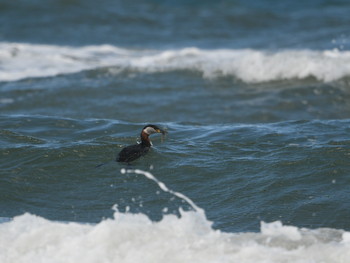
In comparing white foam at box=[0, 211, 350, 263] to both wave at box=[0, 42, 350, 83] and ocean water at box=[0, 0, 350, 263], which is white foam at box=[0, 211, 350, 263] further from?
wave at box=[0, 42, 350, 83]

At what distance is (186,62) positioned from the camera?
54.6ft

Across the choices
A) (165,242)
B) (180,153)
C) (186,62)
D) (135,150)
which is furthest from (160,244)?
(186,62)

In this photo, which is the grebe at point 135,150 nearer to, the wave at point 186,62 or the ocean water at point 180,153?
the ocean water at point 180,153

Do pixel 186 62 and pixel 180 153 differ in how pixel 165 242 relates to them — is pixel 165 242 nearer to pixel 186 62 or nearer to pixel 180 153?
pixel 180 153

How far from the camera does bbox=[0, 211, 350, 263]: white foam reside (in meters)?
5.53

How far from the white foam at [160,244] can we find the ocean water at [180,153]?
0.05ft

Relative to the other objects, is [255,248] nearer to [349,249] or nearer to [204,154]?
[349,249]

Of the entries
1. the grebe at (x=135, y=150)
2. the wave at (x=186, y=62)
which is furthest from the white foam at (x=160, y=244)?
the wave at (x=186, y=62)

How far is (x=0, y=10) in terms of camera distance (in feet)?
78.5

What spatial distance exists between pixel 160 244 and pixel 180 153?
2.84m

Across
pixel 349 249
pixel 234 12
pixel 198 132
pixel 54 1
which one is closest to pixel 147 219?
pixel 349 249

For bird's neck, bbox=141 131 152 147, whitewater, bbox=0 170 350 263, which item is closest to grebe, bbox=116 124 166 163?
bird's neck, bbox=141 131 152 147

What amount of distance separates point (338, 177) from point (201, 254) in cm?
260

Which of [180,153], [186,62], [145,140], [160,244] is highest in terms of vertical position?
[186,62]
